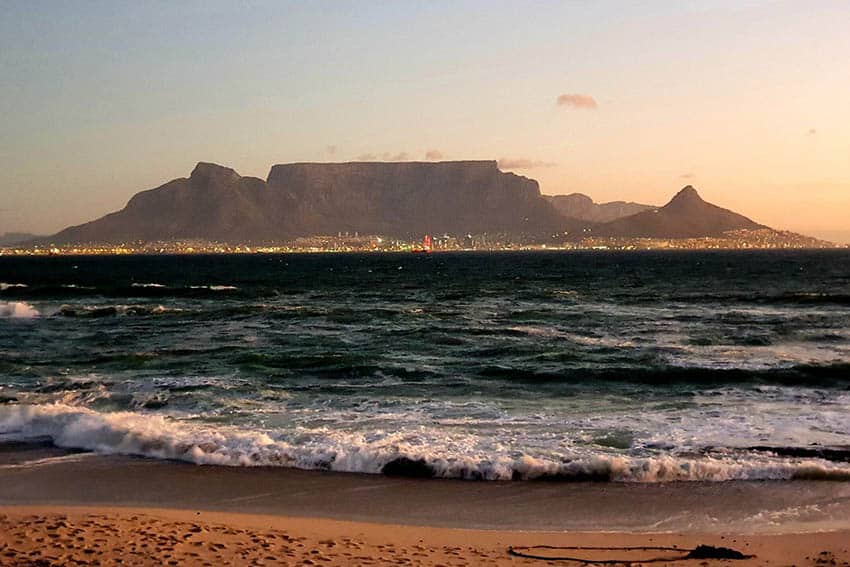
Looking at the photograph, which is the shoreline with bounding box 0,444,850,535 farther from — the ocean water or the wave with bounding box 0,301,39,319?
the wave with bounding box 0,301,39,319

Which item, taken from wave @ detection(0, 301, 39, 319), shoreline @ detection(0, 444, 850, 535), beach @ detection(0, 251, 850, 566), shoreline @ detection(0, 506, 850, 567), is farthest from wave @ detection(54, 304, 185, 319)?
shoreline @ detection(0, 506, 850, 567)

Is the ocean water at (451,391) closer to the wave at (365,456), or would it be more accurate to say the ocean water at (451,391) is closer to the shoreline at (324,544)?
the wave at (365,456)

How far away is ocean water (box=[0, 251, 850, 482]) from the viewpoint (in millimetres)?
13414

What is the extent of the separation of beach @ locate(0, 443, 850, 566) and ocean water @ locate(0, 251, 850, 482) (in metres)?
0.73

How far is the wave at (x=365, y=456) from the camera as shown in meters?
12.4

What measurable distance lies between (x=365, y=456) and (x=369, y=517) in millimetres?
2661

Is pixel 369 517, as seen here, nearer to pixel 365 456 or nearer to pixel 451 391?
pixel 365 456

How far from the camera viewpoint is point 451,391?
20.4m

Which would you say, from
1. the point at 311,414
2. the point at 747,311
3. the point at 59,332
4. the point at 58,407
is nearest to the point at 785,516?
the point at 311,414

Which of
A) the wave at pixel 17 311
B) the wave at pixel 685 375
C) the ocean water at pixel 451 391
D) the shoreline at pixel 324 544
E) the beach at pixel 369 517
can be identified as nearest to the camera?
the shoreline at pixel 324 544

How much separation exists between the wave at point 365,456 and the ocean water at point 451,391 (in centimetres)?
3

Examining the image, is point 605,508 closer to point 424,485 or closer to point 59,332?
point 424,485

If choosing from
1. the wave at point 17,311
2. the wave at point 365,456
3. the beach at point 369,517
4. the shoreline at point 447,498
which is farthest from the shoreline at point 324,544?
the wave at point 17,311

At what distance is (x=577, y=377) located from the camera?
22531 mm
